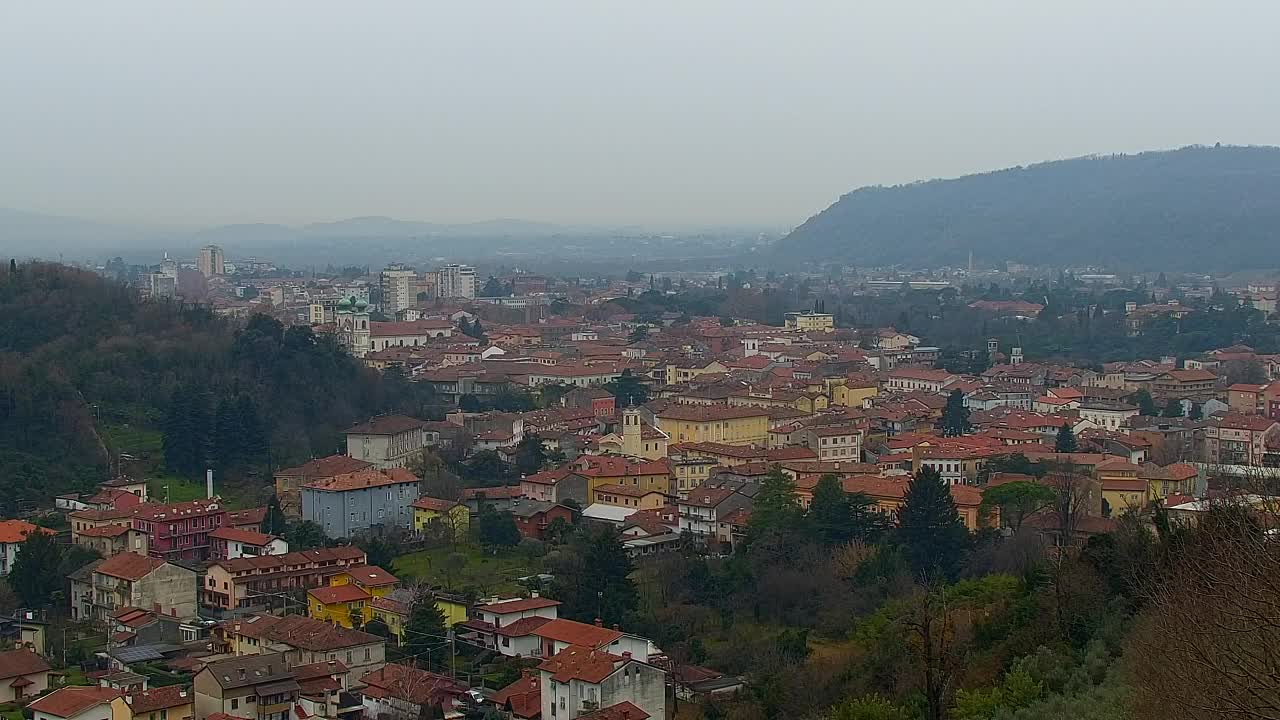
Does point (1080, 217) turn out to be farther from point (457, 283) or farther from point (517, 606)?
point (517, 606)

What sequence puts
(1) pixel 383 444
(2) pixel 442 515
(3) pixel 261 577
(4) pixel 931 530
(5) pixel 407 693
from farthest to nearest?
(1) pixel 383 444 < (2) pixel 442 515 < (4) pixel 931 530 < (3) pixel 261 577 < (5) pixel 407 693

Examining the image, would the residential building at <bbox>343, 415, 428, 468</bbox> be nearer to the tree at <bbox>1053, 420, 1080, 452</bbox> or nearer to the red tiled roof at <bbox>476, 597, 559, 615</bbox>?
the red tiled roof at <bbox>476, 597, 559, 615</bbox>

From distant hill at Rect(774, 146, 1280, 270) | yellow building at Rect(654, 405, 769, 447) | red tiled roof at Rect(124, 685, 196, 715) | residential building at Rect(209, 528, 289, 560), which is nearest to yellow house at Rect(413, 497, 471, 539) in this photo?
residential building at Rect(209, 528, 289, 560)

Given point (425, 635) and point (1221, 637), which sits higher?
point (1221, 637)

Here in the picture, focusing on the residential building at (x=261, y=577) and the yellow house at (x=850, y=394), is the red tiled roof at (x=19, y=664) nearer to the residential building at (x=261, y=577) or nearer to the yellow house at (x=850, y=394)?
the residential building at (x=261, y=577)

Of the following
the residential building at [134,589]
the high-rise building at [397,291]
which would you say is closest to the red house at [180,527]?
the residential building at [134,589]

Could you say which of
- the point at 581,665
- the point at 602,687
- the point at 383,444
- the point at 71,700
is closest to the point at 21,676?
the point at 71,700

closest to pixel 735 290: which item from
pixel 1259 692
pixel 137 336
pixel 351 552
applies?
pixel 137 336
